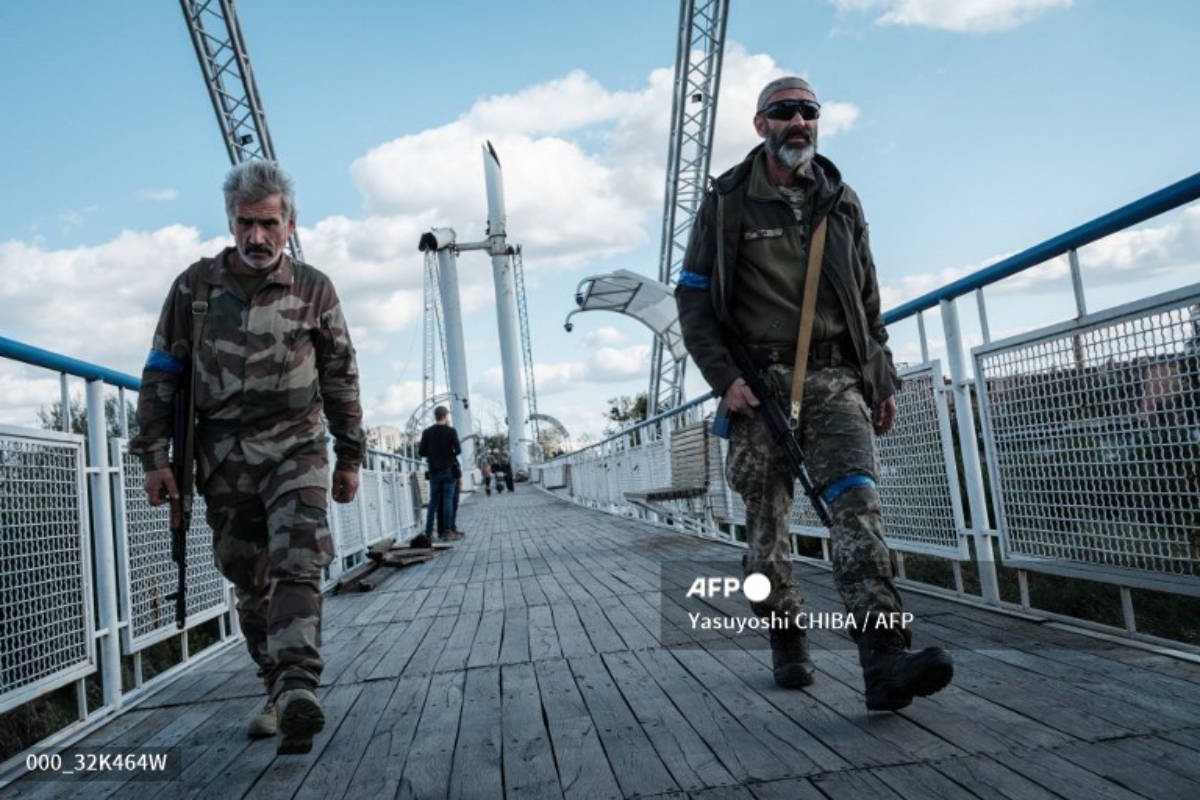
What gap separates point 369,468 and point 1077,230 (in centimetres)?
775

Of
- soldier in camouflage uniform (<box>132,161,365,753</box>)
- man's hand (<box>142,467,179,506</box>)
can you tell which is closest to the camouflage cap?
soldier in camouflage uniform (<box>132,161,365,753</box>)

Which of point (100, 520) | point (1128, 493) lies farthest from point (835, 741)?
point (100, 520)

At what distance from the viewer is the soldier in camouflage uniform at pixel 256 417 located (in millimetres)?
2541

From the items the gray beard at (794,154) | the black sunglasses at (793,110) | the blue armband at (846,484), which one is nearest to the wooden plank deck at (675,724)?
the blue armband at (846,484)

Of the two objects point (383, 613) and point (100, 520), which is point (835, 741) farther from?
point (383, 613)

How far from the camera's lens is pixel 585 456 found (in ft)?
58.2

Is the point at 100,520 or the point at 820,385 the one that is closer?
the point at 820,385

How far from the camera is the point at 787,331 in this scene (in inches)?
98.6

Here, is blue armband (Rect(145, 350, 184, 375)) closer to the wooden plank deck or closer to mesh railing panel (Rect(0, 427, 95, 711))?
mesh railing panel (Rect(0, 427, 95, 711))

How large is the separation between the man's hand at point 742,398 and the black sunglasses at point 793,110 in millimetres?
723

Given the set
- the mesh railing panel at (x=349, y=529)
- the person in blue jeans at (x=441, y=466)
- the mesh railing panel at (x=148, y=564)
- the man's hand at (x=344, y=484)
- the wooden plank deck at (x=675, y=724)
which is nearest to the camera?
the wooden plank deck at (x=675, y=724)

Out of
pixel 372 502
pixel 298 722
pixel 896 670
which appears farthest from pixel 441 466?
pixel 896 670

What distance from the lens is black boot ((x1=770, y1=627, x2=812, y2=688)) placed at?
2.58 metres

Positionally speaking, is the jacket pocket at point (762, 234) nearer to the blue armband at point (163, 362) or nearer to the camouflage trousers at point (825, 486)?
the camouflage trousers at point (825, 486)
